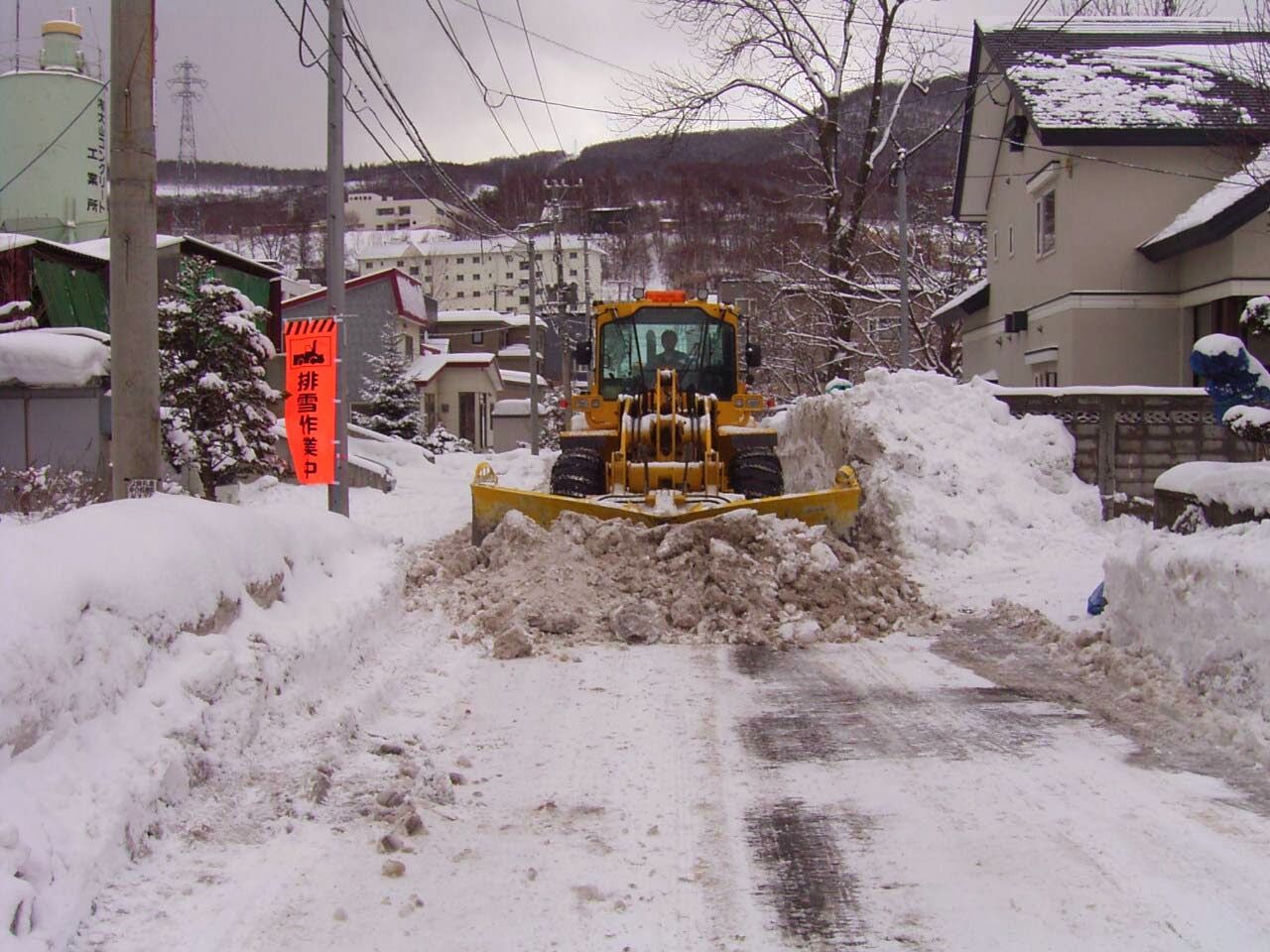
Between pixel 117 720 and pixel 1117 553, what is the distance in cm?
649

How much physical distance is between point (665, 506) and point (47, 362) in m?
10.9

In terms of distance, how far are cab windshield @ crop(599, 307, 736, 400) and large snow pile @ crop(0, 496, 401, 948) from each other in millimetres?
7147

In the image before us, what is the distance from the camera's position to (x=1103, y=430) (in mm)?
14234

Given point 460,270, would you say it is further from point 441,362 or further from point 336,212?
point 336,212

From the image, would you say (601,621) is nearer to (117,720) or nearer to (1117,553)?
(1117,553)

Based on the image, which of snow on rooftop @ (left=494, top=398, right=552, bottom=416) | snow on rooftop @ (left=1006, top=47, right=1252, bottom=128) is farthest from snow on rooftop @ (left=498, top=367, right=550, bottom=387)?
snow on rooftop @ (left=1006, top=47, right=1252, bottom=128)

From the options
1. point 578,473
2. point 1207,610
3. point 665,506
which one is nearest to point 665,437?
point 578,473

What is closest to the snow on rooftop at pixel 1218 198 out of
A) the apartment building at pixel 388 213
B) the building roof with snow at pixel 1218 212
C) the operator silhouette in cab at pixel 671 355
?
the building roof with snow at pixel 1218 212

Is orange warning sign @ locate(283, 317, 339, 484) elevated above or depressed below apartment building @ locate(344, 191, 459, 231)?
below

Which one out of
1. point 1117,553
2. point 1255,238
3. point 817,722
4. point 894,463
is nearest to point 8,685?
point 817,722

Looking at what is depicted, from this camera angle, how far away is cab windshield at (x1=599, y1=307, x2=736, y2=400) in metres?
13.6

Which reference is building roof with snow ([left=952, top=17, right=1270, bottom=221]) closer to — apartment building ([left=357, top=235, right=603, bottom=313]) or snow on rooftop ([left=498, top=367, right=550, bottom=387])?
snow on rooftop ([left=498, top=367, right=550, bottom=387])

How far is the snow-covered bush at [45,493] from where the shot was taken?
39.2 ft

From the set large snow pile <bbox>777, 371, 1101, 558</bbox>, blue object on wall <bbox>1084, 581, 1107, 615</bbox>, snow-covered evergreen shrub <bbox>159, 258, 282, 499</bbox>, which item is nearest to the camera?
blue object on wall <bbox>1084, 581, 1107, 615</bbox>
